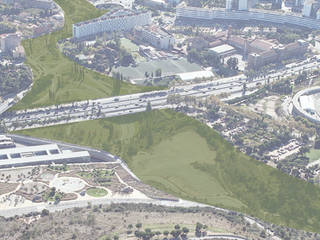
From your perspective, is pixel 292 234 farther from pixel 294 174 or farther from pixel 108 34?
pixel 108 34

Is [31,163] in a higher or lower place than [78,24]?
lower

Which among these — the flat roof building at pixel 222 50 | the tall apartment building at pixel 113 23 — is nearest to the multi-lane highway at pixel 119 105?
the flat roof building at pixel 222 50

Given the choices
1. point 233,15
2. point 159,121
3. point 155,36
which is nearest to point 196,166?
point 159,121

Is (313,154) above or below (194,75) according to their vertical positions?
below

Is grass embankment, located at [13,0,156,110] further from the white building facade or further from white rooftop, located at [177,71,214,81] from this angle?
the white building facade

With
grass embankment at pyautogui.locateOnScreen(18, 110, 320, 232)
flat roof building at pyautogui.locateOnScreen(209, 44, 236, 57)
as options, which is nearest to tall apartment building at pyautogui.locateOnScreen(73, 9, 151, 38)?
flat roof building at pyautogui.locateOnScreen(209, 44, 236, 57)

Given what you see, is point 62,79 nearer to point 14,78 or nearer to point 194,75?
point 14,78

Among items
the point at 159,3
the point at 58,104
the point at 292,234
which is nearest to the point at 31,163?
the point at 58,104
